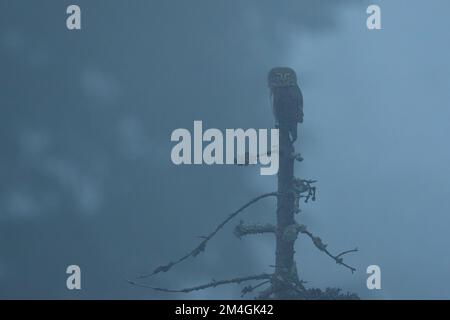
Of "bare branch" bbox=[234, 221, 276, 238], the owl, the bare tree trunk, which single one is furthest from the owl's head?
"bare branch" bbox=[234, 221, 276, 238]

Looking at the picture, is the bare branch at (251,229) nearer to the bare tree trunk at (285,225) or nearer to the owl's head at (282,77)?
the bare tree trunk at (285,225)

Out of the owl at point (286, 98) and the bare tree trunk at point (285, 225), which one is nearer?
the bare tree trunk at point (285, 225)

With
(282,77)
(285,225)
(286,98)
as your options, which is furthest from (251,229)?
(282,77)

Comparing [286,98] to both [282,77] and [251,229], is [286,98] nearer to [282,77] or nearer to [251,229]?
[282,77]

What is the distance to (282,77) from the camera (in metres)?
4.88

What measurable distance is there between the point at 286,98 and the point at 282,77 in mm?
165

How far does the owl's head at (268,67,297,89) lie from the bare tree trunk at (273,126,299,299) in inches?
15.9

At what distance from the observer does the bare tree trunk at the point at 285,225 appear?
4734mm

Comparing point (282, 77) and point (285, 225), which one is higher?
point (282, 77)

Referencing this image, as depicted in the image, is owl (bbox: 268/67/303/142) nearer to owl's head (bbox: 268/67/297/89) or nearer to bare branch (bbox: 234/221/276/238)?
owl's head (bbox: 268/67/297/89)

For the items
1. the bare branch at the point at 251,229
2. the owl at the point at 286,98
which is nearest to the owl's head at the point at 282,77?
the owl at the point at 286,98

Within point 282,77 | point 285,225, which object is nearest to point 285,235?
point 285,225

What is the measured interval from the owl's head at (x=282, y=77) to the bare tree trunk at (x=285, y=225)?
403 millimetres
